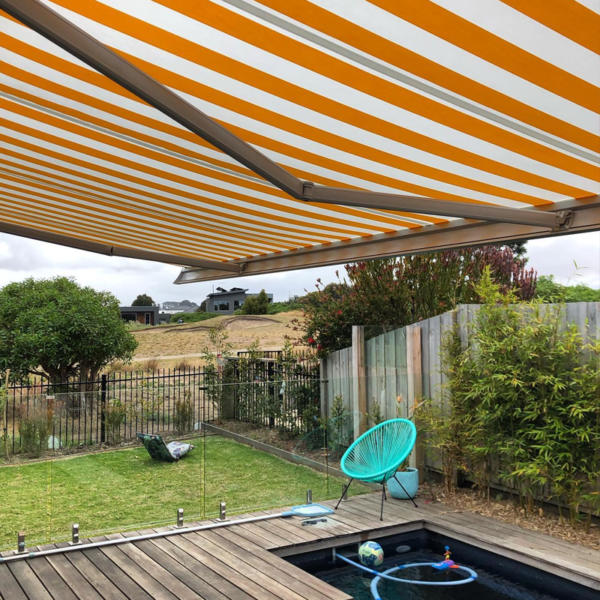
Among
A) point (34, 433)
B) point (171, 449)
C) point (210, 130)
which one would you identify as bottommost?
point (171, 449)

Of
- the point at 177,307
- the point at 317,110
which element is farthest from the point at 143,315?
the point at 317,110

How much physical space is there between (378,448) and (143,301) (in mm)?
46181

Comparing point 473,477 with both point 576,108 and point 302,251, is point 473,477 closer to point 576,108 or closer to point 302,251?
point 302,251

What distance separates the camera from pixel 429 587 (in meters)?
5.30

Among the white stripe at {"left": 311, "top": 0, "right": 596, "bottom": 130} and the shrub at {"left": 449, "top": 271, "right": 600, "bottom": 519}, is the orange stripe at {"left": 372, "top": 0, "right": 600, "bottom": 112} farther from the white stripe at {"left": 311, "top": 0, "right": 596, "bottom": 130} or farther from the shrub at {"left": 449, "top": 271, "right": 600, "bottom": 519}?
the shrub at {"left": 449, "top": 271, "right": 600, "bottom": 519}

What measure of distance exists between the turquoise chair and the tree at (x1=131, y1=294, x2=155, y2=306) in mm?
45862

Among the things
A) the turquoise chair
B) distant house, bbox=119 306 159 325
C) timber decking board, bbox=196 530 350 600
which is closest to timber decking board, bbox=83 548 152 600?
timber decking board, bbox=196 530 350 600

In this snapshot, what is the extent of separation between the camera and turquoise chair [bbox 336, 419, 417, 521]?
276 inches

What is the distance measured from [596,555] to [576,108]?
3.91m

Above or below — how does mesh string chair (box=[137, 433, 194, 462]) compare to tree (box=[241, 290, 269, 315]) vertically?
below

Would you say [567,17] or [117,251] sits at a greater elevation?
[567,17]

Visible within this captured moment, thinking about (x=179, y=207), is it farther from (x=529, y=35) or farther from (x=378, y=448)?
(x=529, y=35)

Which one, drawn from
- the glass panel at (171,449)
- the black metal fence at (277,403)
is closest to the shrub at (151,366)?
the black metal fence at (277,403)

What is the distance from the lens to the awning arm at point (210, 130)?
2.84 m
